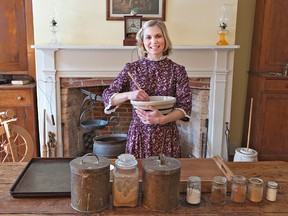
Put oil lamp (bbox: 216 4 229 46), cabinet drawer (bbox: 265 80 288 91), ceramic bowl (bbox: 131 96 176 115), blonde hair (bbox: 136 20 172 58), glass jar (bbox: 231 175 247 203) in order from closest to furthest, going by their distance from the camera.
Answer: glass jar (bbox: 231 175 247 203) < ceramic bowl (bbox: 131 96 176 115) < blonde hair (bbox: 136 20 172 58) < oil lamp (bbox: 216 4 229 46) < cabinet drawer (bbox: 265 80 288 91)

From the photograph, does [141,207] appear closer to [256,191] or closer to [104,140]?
[256,191]

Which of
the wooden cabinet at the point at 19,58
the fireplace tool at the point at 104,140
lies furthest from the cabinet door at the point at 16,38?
the fireplace tool at the point at 104,140

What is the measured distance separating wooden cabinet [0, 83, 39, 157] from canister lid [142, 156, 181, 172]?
2.23 metres

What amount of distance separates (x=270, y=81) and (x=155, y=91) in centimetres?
189

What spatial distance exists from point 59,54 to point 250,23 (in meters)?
2.02

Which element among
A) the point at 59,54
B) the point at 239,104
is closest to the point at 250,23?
the point at 239,104

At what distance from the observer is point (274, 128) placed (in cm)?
313

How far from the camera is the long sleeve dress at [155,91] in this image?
5.06ft

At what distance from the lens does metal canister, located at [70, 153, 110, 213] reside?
0.96m

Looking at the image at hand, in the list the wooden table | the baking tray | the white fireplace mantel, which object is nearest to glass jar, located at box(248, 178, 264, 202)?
the wooden table

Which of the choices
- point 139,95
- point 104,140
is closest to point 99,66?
point 104,140

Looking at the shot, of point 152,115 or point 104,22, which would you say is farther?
point 104,22

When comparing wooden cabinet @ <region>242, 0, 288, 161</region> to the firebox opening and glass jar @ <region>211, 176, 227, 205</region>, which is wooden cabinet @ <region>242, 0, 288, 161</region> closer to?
the firebox opening

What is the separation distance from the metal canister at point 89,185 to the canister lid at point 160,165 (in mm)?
133
